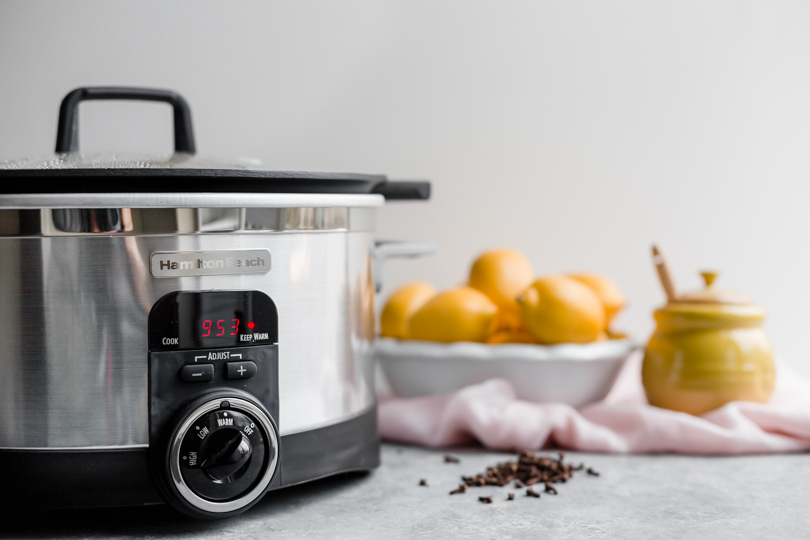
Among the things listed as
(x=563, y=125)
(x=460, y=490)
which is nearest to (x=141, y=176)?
(x=460, y=490)

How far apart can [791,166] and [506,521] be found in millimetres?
797

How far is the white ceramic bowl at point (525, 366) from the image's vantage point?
840mm

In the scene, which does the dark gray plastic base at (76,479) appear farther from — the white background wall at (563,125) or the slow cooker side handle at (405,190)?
the white background wall at (563,125)

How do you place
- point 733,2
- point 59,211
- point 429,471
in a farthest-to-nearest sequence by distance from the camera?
point 733,2
point 429,471
point 59,211

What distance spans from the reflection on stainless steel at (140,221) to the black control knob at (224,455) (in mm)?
156

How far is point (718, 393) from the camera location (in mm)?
806

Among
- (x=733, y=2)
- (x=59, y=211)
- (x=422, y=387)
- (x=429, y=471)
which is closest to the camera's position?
(x=59, y=211)

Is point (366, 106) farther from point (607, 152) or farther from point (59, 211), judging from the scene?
point (59, 211)

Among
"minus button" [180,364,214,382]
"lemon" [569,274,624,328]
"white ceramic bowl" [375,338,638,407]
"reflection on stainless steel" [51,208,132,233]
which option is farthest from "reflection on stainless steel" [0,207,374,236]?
"lemon" [569,274,624,328]

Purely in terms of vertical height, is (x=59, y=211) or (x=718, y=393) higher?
(x=59, y=211)

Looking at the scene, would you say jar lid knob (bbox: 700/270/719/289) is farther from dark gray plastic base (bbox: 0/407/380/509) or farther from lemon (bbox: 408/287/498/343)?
dark gray plastic base (bbox: 0/407/380/509)

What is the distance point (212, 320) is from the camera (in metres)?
0.55

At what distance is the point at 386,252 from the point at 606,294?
33cm

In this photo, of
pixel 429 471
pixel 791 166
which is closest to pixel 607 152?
pixel 791 166
